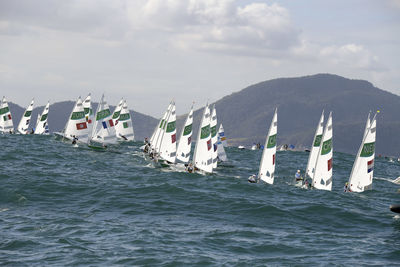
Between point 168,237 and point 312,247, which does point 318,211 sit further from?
point 168,237

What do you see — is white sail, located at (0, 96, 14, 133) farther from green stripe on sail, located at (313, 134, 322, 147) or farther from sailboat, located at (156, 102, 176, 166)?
green stripe on sail, located at (313, 134, 322, 147)

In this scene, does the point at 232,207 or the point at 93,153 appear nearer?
the point at 232,207

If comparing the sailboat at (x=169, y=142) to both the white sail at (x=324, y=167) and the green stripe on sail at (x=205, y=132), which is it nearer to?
the green stripe on sail at (x=205, y=132)

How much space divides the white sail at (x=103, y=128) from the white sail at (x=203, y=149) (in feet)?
89.3

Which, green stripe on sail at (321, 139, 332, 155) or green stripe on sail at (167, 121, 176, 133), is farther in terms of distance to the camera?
green stripe on sail at (167, 121, 176, 133)

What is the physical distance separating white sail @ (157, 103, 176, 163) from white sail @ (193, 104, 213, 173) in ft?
21.5

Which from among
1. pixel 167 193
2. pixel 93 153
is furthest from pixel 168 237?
pixel 93 153

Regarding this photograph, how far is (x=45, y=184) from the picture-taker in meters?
42.5

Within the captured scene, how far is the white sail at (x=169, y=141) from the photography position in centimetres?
6097

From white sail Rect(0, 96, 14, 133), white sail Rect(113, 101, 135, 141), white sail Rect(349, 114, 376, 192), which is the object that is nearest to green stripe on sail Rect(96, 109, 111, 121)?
white sail Rect(113, 101, 135, 141)

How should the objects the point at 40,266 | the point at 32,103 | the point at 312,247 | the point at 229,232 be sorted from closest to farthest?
the point at 40,266
the point at 312,247
the point at 229,232
the point at 32,103

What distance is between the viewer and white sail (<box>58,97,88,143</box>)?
3147 inches

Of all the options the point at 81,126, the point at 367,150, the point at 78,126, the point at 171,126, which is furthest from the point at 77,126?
the point at 367,150

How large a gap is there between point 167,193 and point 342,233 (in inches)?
576
